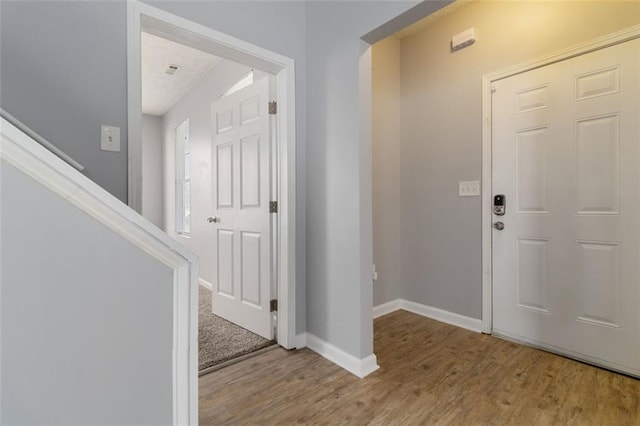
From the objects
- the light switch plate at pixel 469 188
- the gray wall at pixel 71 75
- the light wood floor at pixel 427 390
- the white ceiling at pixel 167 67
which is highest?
the white ceiling at pixel 167 67

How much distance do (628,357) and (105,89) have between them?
330 cm

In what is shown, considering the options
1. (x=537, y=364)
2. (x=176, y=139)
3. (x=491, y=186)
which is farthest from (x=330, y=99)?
(x=176, y=139)

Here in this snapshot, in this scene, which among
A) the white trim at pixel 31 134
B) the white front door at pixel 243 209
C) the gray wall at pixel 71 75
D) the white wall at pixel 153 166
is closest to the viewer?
the white trim at pixel 31 134

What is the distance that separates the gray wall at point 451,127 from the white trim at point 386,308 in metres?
0.14

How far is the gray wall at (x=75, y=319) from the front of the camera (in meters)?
0.59

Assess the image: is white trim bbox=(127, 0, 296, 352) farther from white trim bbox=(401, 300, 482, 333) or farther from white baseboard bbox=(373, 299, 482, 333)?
white trim bbox=(401, 300, 482, 333)

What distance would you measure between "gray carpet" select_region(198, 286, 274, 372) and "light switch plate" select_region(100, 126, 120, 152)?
1.41 meters

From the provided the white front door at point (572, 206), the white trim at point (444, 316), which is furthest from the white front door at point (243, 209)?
the white front door at point (572, 206)

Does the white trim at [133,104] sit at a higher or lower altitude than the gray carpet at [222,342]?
higher

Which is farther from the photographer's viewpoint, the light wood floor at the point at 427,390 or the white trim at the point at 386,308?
the white trim at the point at 386,308

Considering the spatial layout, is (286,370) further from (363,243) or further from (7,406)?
(7,406)

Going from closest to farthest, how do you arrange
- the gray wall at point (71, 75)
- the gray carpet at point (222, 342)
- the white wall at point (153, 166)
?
the gray wall at point (71, 75), the gray carpet at point (222, 342), the white wall at point (153, 166)

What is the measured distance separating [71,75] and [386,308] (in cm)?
283

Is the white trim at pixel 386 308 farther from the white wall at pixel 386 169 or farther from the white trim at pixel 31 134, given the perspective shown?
the white trim at pixel 31 134
